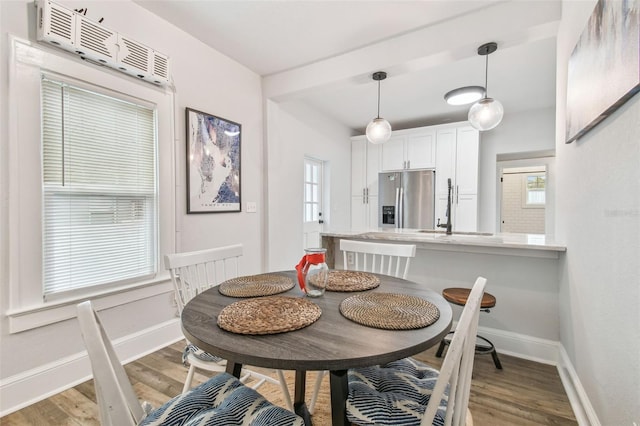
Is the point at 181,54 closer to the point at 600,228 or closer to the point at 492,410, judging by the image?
the point at 600,228

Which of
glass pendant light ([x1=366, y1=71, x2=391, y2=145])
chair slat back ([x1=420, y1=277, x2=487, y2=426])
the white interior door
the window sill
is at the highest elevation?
glass pendant light ([x1=366, y1=71, x2=391, y2=145])

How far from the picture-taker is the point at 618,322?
1067 millimetres

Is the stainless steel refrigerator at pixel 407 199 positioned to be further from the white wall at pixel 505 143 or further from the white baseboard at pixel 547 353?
the white baseboard at pixel 547 353

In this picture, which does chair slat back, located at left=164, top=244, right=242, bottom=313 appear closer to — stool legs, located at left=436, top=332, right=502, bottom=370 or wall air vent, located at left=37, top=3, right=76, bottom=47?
wall air vent, located at left=37, top=3, right=76, bottom=47

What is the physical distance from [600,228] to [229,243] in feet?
9.19

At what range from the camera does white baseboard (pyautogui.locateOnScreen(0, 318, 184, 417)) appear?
162cm

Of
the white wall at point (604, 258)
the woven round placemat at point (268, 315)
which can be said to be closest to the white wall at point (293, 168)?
the woven round placemat at point (268, 315)

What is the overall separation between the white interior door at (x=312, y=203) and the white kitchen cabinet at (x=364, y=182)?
84 cm

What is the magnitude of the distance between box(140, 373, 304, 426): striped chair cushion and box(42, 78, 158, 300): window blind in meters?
1.50

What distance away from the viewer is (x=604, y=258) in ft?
3.97

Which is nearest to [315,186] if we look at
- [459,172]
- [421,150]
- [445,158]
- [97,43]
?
[421,150]

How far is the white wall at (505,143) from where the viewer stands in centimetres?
428

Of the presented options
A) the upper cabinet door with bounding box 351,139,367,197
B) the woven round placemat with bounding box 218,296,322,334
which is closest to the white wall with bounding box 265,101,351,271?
the upper cabinet door with bounding box 351,139,367,197

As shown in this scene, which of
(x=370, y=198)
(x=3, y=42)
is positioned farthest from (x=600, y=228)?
(x=370, y=198)
